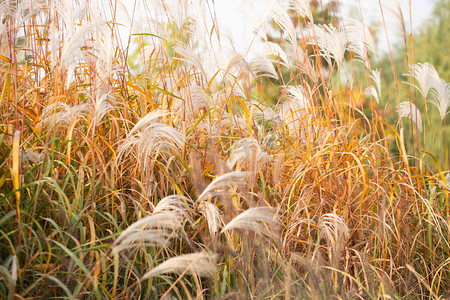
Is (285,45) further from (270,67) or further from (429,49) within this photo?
(429,49)

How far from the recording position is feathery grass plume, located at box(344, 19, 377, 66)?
216cm

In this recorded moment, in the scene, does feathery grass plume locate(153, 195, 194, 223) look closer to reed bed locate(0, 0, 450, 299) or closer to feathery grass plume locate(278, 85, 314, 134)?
reed bed locate(0, 0, 450, 299)

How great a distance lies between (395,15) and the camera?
6.63 ft

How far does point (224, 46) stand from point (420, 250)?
151 centimetres

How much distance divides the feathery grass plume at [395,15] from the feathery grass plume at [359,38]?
0.42 feet

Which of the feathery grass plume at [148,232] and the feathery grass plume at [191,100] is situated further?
the feathery grass plume at [191,100]

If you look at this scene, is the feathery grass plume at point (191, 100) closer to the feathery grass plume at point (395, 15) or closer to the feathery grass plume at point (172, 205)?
the feathery grass plume at point (172, 205)

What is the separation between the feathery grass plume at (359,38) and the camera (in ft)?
7.09

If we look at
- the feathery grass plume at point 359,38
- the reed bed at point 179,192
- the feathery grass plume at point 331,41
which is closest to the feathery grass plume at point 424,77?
the reed bed at point 179,192

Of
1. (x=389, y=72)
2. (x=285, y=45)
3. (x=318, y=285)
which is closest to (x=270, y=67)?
(x=285, y=45)

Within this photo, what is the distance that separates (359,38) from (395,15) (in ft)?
0.82

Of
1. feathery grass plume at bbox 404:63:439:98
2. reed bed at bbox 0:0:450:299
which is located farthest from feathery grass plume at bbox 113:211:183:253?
feathery grass plume at bbox 404:63:439:98

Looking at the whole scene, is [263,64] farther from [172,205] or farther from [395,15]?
[172,205]

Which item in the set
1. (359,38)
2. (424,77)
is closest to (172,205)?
(359,38)
